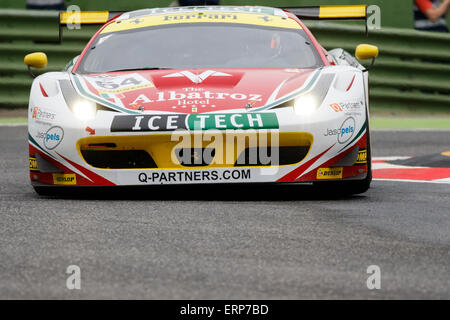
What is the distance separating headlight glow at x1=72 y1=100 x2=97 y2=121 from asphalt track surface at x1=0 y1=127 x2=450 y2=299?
1.52 ft

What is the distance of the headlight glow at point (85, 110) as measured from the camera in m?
6.29

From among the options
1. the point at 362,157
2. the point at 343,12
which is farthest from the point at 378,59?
the point at 362,157

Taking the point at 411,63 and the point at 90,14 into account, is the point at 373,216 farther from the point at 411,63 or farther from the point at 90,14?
the point at 411,63

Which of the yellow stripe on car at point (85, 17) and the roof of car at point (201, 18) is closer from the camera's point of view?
the roof of car at point (201, 18)

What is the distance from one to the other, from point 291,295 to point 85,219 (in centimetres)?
199

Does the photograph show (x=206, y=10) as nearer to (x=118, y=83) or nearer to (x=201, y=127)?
(x=118, y=83)

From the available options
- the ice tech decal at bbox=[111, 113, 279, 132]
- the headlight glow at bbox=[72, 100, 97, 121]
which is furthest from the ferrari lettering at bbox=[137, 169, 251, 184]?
the headlight glow at bbox=[72, 100, 97, 121]

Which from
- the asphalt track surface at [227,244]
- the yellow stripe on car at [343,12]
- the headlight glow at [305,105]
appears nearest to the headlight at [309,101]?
the headlight glow at [305,105]

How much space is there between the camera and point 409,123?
13.4m

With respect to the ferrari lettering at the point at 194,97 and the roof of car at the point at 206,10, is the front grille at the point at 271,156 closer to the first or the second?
the ferrari lettering at the point at 194,97

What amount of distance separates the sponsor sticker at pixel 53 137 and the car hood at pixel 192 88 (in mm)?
259

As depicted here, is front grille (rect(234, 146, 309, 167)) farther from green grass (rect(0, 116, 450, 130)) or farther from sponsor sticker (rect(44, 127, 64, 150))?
green grass (rect(0, 116, 450, 130))

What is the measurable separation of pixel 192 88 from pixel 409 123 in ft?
24.0

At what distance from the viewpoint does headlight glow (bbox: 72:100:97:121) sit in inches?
248
